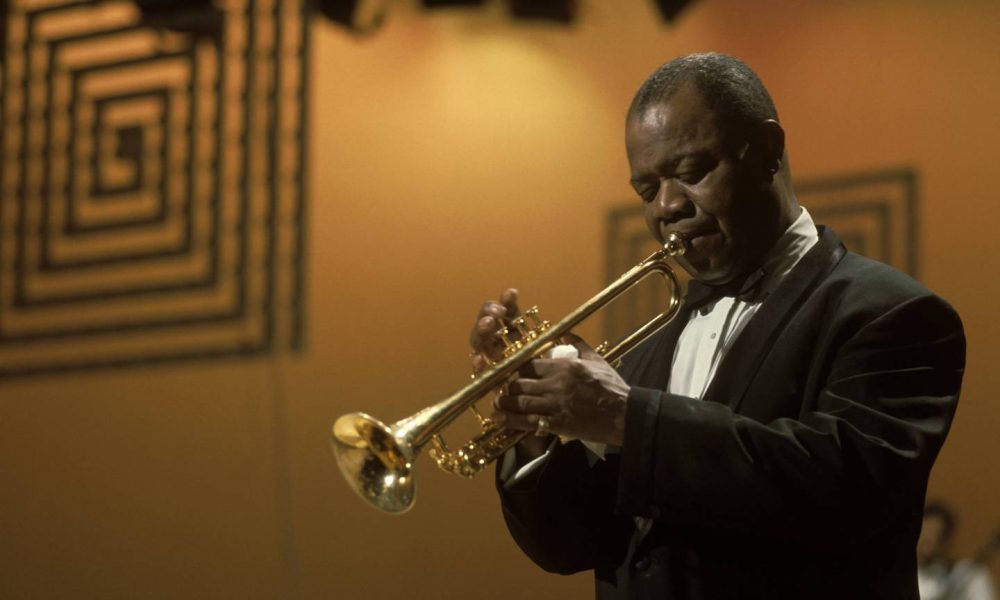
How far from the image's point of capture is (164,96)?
177 inches

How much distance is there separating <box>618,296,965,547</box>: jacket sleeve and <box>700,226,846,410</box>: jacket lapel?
3.4 inches

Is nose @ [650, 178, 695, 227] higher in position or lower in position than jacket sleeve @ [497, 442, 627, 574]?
higher

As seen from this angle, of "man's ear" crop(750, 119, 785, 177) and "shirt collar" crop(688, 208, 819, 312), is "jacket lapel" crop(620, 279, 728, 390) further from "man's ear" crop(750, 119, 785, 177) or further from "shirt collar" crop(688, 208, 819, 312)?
"man's ear" crop(750, 119, 785, 177)

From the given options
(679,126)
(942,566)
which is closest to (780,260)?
(679,126)

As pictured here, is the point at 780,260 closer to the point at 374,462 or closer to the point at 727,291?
the point at 727,291

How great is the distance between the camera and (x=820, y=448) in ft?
4.90

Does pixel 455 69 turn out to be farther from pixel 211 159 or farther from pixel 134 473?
pixel 134 473

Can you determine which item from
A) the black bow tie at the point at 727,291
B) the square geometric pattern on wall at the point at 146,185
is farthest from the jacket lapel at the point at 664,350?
the square geometric pattern on wall at the point at 146,185

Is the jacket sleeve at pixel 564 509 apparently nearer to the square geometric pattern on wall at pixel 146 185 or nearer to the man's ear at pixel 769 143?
the man's ear at pixel 769 143

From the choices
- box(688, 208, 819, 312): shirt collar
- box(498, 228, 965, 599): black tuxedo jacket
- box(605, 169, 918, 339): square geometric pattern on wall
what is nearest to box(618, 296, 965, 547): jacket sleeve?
box(498, 228, 965, 599): black tuxedo jacket

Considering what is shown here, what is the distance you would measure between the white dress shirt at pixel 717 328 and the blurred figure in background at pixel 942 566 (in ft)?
5.69

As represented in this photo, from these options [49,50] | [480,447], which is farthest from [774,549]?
[49,50]

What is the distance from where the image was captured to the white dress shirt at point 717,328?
1746 mm

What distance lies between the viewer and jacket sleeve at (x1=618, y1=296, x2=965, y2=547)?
150cm
